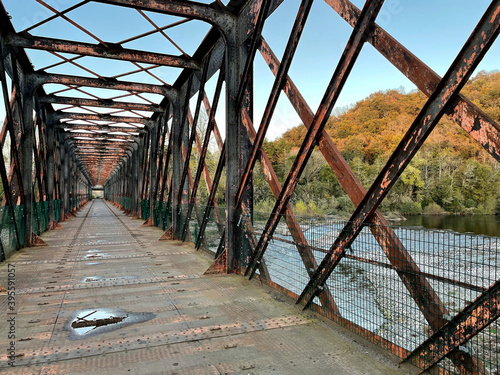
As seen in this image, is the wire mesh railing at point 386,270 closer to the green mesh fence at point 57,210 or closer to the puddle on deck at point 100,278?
the puddle on deck at point 100,278

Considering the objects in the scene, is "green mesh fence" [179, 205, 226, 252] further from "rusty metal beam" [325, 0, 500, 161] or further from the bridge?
"rusty metal beam" [325, 0, 500, 161]

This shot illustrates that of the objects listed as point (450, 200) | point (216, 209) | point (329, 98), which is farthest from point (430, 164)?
point (329, 98)

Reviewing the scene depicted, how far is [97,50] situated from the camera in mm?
8883

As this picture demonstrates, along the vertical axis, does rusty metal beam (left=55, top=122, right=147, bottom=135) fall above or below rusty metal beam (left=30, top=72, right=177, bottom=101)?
below

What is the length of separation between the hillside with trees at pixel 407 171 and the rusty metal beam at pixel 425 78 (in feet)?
72.0

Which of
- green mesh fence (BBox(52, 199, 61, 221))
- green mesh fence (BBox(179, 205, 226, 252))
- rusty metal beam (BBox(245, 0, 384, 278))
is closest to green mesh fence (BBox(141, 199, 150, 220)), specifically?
green mesh fence (BBox(52, 199, 61, 221))

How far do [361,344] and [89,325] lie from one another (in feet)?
9.80

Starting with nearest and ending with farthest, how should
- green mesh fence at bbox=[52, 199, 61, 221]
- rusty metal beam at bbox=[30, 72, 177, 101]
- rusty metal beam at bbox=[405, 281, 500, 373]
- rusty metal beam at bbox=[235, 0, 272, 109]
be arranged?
1. rusty metal beam at bbox=[405, 281, 500, 373]
2. rusty metal beam at bbox=[235, 0, 272, 109]
3. rusty metal beam at bbox=[30, 72, 177, 101]
4. green mesh fence at bbox=[52, 199, 61, 221]

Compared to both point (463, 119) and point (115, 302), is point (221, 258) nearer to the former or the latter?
point (115, 302)

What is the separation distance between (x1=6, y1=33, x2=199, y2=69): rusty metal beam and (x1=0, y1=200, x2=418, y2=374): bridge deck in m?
5.10

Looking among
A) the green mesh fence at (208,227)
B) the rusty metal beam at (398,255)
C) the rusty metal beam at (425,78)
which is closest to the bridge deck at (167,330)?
the rusty metal beam at (398,255)

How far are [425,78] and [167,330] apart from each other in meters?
3.64

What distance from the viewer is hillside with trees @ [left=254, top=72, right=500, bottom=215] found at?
2945cm

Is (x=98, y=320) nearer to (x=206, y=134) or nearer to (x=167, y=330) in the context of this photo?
(x=167, y=330)
